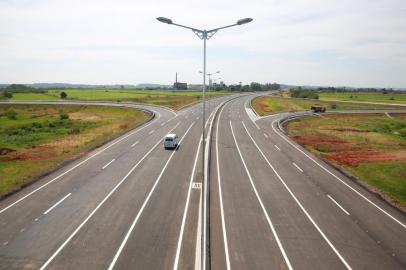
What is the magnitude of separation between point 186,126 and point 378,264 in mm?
46045

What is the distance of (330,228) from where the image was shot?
21.0 metres

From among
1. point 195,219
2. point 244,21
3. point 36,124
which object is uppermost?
point 244,21

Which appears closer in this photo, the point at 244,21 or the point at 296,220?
the point at 244,21

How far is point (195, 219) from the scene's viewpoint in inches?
848

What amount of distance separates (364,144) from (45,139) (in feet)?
156

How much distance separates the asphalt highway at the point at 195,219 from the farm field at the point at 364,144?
3.00 metres

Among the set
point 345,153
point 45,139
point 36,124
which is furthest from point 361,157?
point 36,124

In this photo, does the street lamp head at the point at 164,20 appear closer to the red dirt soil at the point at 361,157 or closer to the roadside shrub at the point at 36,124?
A: the red dirt soil at the point at 361,157

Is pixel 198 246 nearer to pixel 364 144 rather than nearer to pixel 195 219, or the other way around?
pixel 195 219

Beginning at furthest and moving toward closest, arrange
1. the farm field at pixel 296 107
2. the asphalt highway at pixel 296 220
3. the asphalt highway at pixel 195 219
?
1. the farm field at pixel 296 107
2. the asphalt highway at pixel 296 220
3. the asphalt highway at pixel 195 219

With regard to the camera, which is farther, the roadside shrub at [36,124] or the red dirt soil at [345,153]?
the roadside shrub at [36,124]

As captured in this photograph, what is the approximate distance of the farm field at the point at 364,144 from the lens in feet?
104

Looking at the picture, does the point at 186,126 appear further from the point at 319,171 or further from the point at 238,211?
the point at 238,211

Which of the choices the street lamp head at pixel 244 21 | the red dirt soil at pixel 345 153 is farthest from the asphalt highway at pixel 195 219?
the street lamp head at pixel 244 21
